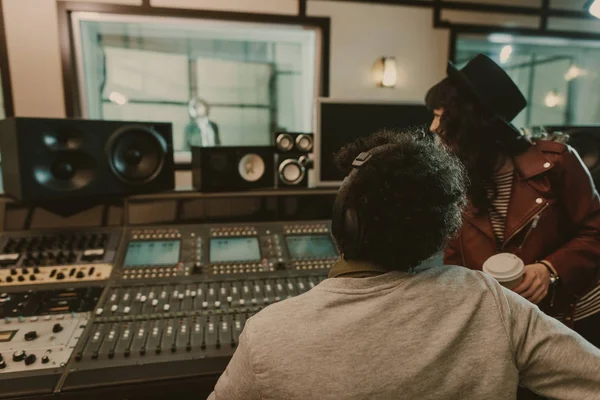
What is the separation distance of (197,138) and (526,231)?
2.38 metres

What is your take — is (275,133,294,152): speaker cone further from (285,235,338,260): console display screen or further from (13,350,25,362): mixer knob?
(13,350,25,362): mixer knob

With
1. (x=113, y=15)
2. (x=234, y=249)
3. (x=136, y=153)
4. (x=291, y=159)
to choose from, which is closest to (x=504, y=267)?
(x=234, y=249)

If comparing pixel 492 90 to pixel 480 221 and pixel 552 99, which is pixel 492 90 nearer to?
pixel 480 221

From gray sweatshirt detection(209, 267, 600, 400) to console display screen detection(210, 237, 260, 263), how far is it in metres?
0.91

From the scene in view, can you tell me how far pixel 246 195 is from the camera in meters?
1.85

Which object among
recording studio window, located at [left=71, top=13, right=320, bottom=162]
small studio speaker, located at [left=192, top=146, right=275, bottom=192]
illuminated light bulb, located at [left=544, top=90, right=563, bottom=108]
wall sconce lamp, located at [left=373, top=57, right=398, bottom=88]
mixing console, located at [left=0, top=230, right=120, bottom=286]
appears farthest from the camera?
illuminated light bulb, located at [left=544, top=90, right=563, bottom=108]

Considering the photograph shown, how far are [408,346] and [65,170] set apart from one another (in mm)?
1493

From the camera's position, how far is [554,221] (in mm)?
1328

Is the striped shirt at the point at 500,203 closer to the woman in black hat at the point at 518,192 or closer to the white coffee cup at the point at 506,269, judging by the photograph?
the woman in black hat at the point at 518,192

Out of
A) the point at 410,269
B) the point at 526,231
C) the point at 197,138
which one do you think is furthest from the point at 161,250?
the point at 197,138

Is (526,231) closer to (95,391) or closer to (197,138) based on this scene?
(95,391)

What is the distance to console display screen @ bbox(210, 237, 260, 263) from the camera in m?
1.64

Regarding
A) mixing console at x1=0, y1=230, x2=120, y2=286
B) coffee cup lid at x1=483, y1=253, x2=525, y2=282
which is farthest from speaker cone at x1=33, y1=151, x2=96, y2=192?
coffee cup lid at x1=483, y1=253, x2=525, y2=282

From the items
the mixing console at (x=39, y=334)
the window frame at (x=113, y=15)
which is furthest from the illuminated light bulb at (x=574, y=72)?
the mixing console at (x=39, y=334)
